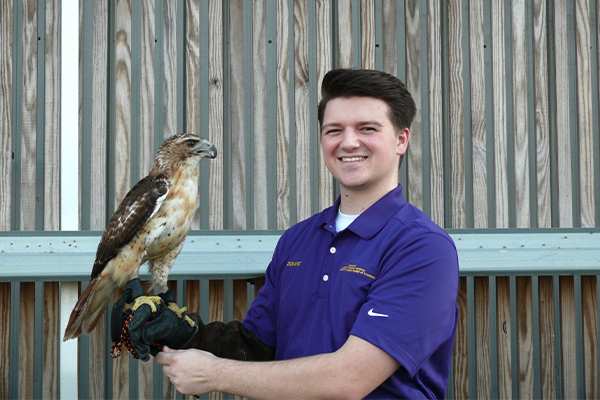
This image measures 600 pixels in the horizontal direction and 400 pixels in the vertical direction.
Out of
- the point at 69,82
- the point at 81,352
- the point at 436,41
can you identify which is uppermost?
the point at 436,41

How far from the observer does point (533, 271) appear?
2.80 metres

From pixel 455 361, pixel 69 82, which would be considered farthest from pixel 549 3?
pixel 69 82

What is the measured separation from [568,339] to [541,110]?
4.83 ft

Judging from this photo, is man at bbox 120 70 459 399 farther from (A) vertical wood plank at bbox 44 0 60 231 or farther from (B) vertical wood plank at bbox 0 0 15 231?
(B) vertical wood plank at bbox 0 0 15 231

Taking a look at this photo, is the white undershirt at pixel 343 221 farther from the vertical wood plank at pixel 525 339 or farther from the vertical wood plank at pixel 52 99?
the vertical wood plank at pixel 52 99

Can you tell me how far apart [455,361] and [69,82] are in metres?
2.94

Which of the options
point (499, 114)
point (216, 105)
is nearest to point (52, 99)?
point (216, 105)

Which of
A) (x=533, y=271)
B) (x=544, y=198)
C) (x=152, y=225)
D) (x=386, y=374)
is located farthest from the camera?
(x=544, y=198)

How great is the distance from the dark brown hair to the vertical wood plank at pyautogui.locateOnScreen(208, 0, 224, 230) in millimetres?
1188

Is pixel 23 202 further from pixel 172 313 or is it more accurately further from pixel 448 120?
pixel 448 120

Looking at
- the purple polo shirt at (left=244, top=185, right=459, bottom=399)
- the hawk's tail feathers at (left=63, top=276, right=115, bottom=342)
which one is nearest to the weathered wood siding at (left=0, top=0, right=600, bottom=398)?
the hawk's tail feathers at (left=63, top=276, right=115, bottom=342)

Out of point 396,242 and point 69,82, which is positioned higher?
point 69,82

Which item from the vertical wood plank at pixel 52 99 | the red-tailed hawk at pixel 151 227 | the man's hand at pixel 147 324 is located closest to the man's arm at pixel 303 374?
the man's hand at pixel 147 324

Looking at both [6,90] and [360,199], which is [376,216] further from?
[6,90]
